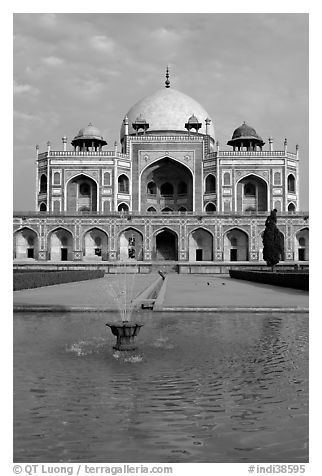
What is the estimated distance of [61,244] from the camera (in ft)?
119

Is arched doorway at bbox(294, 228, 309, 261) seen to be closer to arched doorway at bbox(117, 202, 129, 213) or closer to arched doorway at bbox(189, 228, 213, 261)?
arched doorway at bbox(189, 228, 213, 261)

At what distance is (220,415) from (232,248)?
32.9 m

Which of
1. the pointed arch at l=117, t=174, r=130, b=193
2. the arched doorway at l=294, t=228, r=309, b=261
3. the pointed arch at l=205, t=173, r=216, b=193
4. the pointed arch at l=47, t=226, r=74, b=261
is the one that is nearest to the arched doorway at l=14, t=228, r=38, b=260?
the pointed arch at l=47, t=226, r=74, b=261

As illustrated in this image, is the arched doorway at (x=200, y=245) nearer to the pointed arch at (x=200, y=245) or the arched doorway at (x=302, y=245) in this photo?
the pointed arch at (x=200, y=245)

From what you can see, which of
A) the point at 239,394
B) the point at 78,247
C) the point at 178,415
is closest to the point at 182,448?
the point at 178,415

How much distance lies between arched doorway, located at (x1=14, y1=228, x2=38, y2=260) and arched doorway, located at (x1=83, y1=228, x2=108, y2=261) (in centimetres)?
346

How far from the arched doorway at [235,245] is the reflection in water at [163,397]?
92.9 feet

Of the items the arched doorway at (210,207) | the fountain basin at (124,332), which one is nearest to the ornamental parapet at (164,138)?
the arched doorway at (210,207)

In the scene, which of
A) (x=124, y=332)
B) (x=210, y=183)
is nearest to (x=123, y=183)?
(x=210, y=183)

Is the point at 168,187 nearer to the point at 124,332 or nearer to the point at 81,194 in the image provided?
the point at 81,194

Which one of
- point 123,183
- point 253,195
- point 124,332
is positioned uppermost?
point 123,183

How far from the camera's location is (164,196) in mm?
42938

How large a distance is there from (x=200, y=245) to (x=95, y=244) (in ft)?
24.4

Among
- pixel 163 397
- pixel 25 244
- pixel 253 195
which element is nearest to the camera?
pixel 163 397
